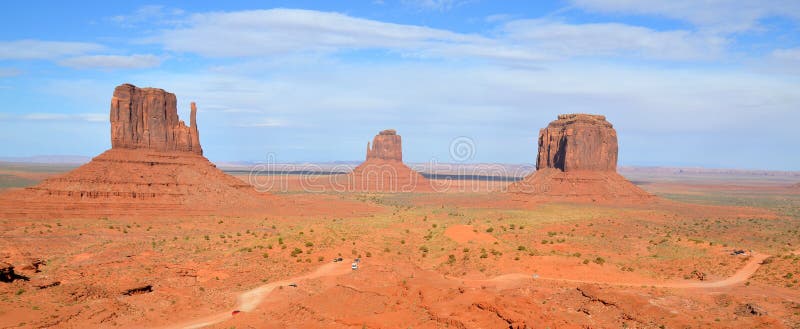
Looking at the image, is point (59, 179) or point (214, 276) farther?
point (59, 179)

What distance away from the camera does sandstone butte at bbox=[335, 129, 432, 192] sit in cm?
13912

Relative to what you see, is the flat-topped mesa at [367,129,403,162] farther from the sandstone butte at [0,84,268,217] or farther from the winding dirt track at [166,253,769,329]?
the winding dirt track at [166,253,769,329]

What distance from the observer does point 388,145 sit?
150m

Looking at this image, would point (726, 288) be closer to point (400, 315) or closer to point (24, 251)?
point (400, 315)

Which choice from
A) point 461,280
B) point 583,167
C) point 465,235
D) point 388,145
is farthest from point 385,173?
point 461,280

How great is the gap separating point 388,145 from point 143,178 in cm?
9054

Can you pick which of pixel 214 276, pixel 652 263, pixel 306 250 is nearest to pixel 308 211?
pixel 306 250

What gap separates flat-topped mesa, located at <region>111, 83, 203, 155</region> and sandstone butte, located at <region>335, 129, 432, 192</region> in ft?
229

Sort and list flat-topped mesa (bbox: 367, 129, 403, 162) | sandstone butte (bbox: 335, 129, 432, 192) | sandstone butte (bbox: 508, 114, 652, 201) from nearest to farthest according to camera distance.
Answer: sandstone butte (bbox: 508, 114, 652, 201) < sandstone butte (bbox: 335, 129, 432, 192) < flat-topped mesa (bbox: 367, 129, 403, 162)

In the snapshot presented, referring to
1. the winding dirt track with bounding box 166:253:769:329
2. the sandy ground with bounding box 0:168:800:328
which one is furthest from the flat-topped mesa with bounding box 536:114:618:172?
the winding dirt track with bounding box 166:253:769:329

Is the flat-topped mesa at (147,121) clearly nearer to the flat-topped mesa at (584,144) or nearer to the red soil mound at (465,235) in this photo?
the red soil mound at (465,235)

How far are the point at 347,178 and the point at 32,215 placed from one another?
98.7 m

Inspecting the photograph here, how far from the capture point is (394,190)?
13588cm

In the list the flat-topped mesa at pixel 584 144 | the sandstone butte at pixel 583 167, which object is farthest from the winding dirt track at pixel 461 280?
the flat-topped mesa at pixel 584 144
